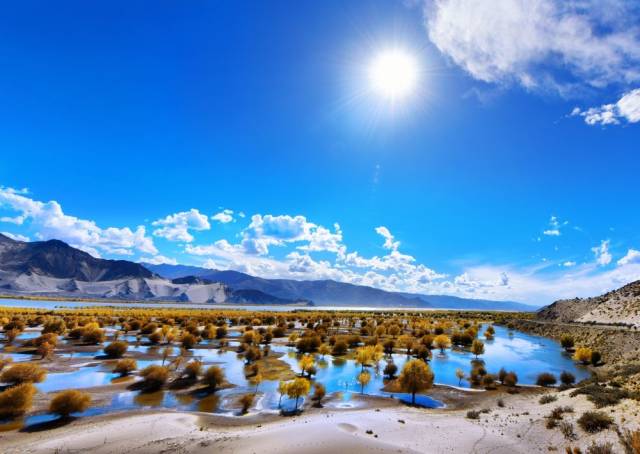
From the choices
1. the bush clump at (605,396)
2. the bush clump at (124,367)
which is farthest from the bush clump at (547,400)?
the bush clump at (124,367)

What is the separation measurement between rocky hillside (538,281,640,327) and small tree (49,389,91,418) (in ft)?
228

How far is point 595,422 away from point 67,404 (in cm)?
2657

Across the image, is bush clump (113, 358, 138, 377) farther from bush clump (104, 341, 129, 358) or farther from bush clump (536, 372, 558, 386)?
bush clump (536, 372, 558, 386)

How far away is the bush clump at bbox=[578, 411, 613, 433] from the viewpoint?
51.9 ft

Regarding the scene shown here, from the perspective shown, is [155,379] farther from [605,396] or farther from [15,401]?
[605,396]

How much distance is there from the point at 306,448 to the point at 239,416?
300 inches

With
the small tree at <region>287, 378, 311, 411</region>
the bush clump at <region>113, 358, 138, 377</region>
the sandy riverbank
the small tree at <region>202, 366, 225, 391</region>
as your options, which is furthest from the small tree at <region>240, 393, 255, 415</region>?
the bush clump at <region>113, 358, 138, 377</region>

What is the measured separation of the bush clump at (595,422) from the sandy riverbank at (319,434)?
0.35 m

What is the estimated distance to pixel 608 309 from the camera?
7138 cm

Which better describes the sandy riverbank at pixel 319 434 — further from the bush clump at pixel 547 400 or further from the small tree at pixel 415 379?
the small tree at pixel 415 379

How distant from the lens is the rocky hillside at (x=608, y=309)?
2436 inches

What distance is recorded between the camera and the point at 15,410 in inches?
762

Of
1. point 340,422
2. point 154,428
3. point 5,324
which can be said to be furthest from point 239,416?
point 5,324

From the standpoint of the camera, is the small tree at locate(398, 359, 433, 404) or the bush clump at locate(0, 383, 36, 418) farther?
the small tree at locate(398, 359, 433, 404)
